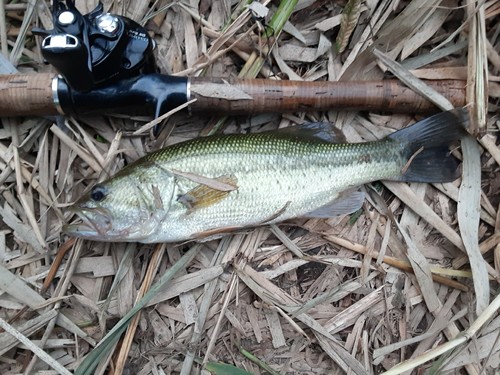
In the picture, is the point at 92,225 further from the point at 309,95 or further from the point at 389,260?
the point at 389,260

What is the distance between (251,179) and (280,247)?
1.90 feet

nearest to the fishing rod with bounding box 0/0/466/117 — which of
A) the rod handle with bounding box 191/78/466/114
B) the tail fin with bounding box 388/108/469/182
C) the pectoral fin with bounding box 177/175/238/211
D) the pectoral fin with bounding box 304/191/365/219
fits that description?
the rod handle with bounding box 191/78/466/114

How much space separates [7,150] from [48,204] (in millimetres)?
444

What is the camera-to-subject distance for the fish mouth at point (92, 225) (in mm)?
2504

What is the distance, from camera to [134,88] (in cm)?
255

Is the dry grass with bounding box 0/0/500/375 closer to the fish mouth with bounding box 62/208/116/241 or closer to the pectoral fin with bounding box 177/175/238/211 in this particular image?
the fish mouth with bounding box 62/208/116/241

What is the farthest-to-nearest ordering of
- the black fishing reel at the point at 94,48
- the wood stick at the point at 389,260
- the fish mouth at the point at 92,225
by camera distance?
1. the wood stick at the point at 389,260
2. the fish mouth at the point at 92,225
3. the black fishing reel at the point at 94,48

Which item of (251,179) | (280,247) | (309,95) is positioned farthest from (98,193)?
(309,95)

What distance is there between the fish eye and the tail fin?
1820mm

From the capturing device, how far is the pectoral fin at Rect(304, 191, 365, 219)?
109 inches

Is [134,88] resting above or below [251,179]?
above

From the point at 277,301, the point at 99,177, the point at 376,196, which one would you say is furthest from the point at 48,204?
the point at 376,196

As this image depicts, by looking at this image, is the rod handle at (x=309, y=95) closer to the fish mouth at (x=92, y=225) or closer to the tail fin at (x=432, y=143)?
the tail fin at (x=432, y=143)

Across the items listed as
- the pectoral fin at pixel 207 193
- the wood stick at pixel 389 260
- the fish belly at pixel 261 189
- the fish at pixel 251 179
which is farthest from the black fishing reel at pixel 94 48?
the wood stick at pixel 389 260
